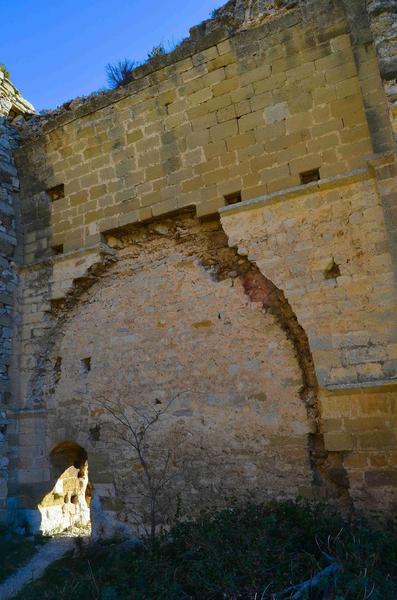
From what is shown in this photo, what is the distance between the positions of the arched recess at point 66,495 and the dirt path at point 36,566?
0.41 meters

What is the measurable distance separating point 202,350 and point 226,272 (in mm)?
947

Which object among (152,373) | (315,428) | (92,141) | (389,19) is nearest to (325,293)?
(315,428)

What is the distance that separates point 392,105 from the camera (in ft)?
15.0

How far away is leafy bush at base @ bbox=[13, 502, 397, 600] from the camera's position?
138 inches

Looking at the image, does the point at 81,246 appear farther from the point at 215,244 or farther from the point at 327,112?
the point at 327,112

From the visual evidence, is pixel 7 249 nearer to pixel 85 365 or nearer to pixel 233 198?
pixel 85 365

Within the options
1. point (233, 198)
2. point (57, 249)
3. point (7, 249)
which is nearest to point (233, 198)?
point (233, 198)

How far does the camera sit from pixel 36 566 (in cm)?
557

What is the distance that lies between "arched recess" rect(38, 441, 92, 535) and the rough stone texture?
→ 6 cm

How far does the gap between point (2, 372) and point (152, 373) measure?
7.31ft

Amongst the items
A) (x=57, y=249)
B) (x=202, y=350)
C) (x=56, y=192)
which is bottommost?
(x=202, y=350)

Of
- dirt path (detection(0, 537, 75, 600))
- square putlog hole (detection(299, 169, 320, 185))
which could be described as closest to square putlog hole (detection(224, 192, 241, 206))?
square putlog hole (detection(299, 169, 320, 185))

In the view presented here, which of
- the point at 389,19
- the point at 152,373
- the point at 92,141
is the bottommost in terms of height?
the point at 152,373

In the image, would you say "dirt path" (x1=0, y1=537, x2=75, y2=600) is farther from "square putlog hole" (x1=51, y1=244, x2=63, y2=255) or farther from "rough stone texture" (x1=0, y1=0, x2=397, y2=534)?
"square putlog hole" (x1=51, y1=244, x2=63, y2=255)
